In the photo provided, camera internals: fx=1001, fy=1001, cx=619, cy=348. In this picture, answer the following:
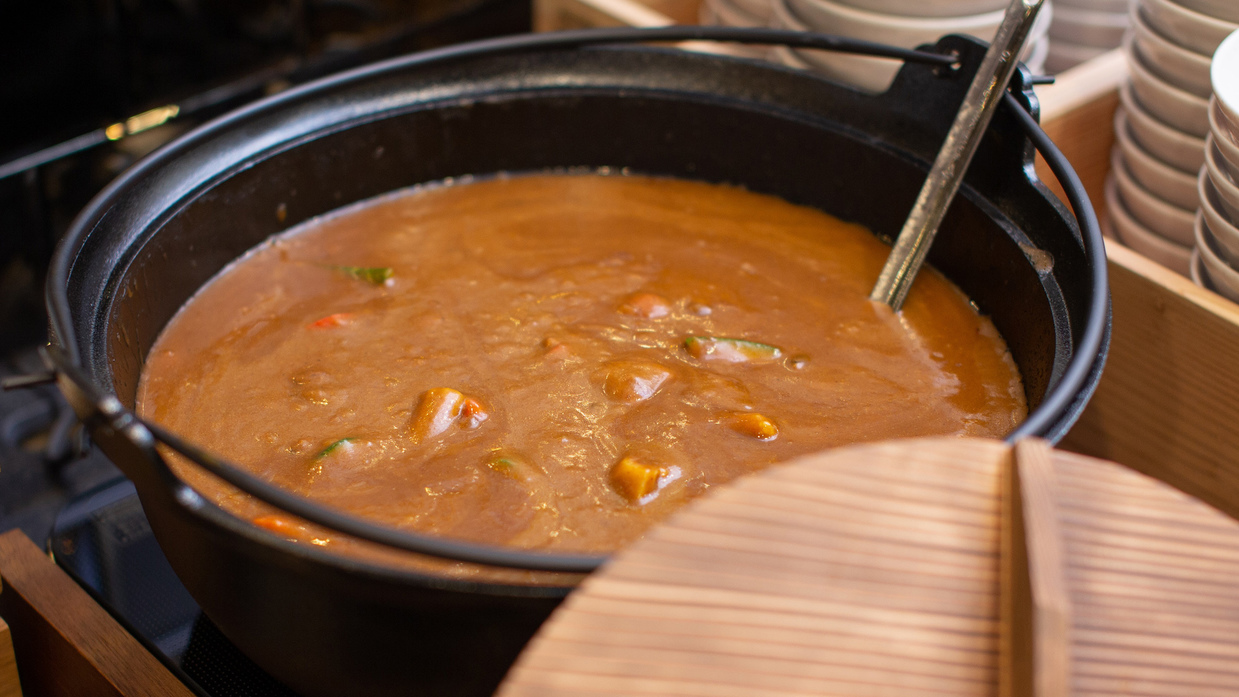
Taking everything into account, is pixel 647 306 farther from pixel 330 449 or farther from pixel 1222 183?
pixel 1222 183

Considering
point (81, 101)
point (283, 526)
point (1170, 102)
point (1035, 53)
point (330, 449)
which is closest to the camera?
point (283, 526)

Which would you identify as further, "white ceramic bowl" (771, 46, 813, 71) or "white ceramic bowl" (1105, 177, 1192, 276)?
"white ceramic bowl" (771, 46, 813, 71)

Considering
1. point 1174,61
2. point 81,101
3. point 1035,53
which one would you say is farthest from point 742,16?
point 81,101

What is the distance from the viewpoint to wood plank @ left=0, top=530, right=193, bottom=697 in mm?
1163

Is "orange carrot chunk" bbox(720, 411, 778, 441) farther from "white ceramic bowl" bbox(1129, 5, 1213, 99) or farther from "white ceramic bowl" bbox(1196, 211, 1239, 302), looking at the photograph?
"white ceramic bowl" bbox(1129, 5, 1213, 99)

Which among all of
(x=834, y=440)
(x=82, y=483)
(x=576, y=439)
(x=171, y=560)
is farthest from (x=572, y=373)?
(x=82, y=483)

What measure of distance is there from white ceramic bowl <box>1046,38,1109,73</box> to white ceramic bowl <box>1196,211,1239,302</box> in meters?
0.72

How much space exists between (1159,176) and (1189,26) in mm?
239

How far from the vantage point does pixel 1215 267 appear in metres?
1.40

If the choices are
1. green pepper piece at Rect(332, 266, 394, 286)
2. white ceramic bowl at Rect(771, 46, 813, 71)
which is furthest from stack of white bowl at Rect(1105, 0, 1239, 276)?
green pepper piece at Rect(332, 266, 394, 286)

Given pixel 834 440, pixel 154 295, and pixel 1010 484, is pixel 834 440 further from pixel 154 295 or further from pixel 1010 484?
pixel 154 295

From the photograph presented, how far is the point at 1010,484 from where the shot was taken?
73 centimetres

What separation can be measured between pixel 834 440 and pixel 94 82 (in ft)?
7.77

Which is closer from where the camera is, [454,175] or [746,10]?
[454,175]
